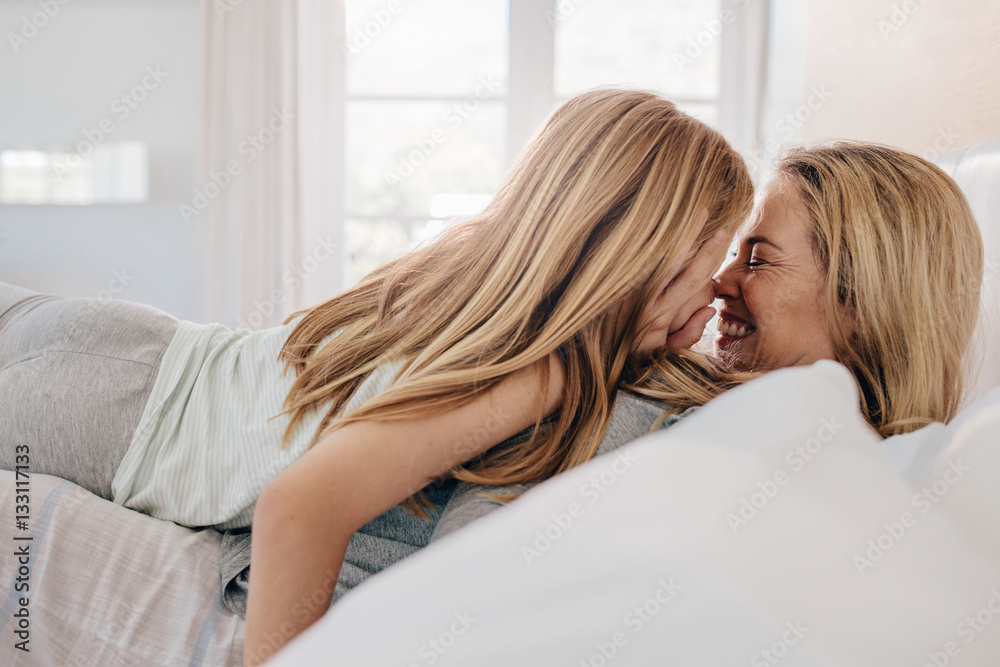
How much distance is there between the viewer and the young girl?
26.0 inches

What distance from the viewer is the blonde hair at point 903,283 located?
905 mm

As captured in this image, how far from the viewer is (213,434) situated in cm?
92

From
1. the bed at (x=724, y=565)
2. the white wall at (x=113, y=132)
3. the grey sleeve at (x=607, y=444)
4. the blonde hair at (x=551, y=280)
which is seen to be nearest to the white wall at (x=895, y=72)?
the blonde hair at (x=551, y=280)

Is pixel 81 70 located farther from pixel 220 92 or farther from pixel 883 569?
pixel 883 569

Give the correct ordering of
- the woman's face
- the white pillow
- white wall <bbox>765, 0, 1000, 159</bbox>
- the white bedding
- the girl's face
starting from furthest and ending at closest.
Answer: white wall <bbox>765, 0, 1000, 159</bbox>, the woman's face, the girl's face, the white bedding, the white pillow

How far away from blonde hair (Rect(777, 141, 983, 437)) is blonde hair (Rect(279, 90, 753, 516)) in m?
0.16

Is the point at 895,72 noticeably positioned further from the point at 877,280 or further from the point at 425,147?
the point at 425,147

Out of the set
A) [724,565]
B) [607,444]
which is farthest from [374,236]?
[724,565]

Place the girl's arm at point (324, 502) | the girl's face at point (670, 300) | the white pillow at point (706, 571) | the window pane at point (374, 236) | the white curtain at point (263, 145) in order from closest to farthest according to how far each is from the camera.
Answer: the white pillow at point (706, 571)
the girl's arm at point (324, 502)
the girl's face at point (670, 300)
the white curtain at point (263, 145)
the window pane at point (374, 236)

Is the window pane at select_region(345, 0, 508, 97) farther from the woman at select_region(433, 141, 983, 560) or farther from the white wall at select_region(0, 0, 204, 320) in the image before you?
the woman at select_region(433, 141, 983, 560)

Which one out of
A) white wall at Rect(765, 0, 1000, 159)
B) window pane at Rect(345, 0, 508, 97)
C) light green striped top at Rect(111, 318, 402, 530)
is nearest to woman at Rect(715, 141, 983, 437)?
white wall at Rect(765, 0, 1000, 159)

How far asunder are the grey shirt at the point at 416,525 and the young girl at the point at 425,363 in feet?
0.06

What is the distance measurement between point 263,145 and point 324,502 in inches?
92.3

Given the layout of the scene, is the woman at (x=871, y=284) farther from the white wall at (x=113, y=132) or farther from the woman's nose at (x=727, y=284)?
the white wall at (x=113, y=132)
